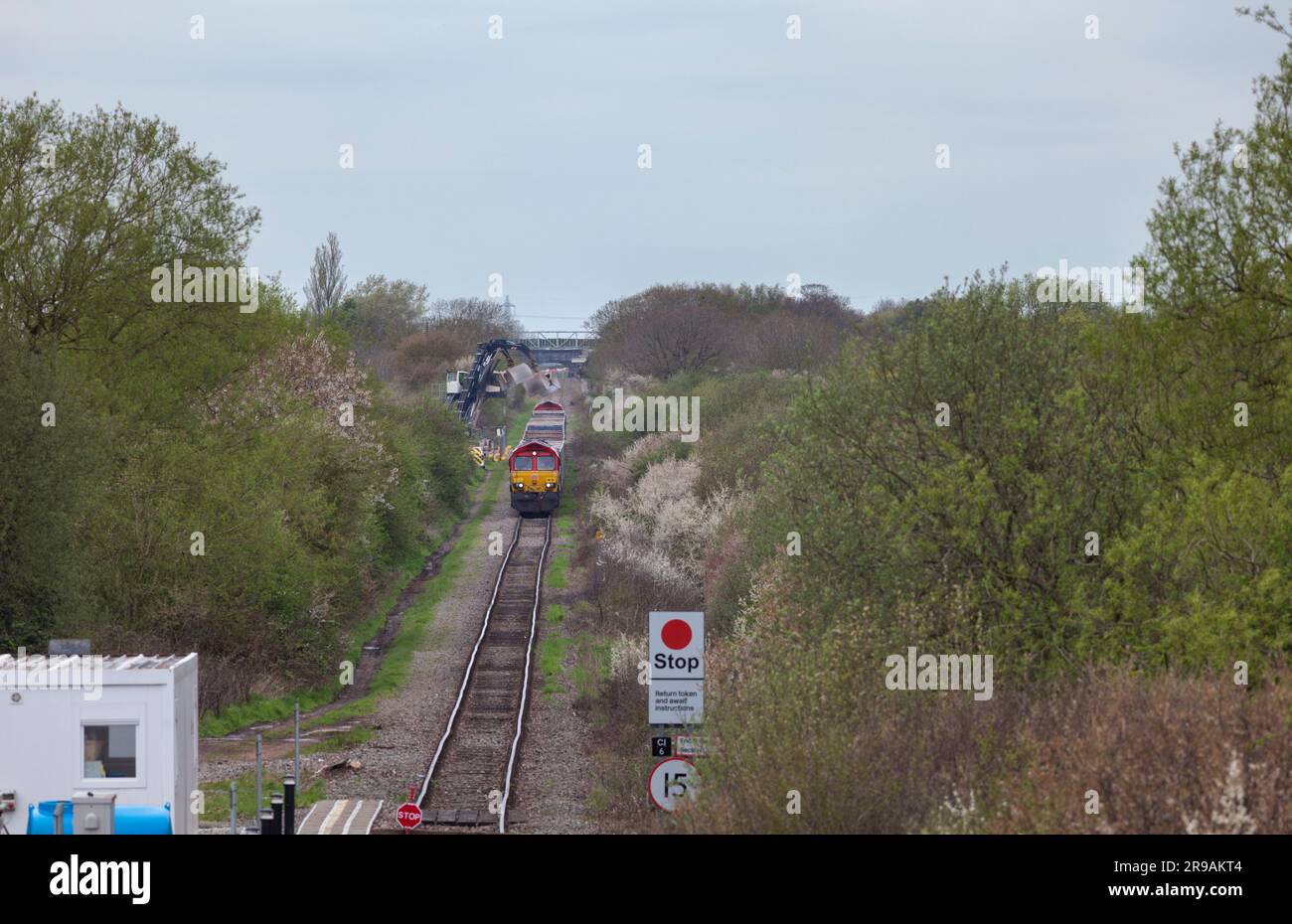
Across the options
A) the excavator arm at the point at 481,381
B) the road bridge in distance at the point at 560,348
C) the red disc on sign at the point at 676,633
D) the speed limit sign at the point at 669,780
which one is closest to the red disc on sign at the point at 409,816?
the speed limit sign at the point at 669,780

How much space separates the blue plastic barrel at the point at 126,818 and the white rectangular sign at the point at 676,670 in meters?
5.01

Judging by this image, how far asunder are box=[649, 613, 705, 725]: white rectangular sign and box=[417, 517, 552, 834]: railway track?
3302 mm

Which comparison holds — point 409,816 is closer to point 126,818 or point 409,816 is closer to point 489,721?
point 126,818

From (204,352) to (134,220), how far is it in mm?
3517

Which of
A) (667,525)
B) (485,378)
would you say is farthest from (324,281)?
(667,525)

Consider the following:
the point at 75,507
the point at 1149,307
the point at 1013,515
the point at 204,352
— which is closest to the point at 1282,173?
the point at 1149,307

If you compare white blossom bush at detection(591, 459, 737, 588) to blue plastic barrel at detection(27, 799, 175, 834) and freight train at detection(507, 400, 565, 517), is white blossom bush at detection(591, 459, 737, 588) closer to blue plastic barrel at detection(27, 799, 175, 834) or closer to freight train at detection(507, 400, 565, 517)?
freight train at detection(507, 400, 565, 517)

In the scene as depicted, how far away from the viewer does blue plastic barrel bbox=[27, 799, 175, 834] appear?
13477 millimetres

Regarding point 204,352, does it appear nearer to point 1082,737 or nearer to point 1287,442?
point 1287,442

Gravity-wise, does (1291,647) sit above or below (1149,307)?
below

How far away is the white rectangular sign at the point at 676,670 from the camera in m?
16.0

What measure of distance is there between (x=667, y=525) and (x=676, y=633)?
25.0 metres

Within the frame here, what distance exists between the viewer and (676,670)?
53.3 ft

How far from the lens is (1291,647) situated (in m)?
14.7
